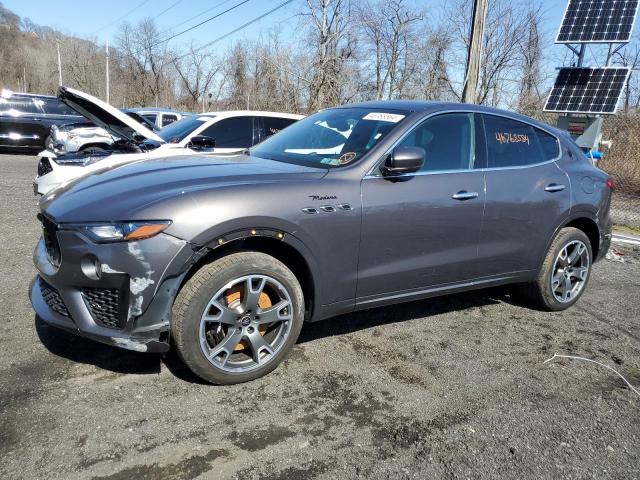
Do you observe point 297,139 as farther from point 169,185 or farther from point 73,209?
point 73,209

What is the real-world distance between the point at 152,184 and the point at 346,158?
4.20ft

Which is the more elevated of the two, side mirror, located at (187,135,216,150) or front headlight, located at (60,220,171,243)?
side mirror, located at (187,135,216,150)

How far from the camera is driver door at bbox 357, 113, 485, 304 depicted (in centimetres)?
341

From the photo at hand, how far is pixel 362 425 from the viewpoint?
2.78 metres

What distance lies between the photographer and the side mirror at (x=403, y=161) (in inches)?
132

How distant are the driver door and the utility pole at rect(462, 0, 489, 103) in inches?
229

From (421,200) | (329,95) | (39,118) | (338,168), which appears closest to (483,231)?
(421,200)

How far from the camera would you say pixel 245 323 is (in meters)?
3.05

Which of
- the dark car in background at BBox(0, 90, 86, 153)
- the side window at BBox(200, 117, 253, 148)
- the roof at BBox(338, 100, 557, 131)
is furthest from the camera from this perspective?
the dark car in background at BBox(0, 90, 86, 153)

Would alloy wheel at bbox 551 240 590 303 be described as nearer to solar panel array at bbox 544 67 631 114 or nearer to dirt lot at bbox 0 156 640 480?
dirt lot at bbox 0 156 640 480

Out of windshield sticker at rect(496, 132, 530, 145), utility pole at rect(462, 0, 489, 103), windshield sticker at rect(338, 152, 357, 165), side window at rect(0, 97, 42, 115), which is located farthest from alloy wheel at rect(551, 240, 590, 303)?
side window at rect(0, 97, 42, 115)

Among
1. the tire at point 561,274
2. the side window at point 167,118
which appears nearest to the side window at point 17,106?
the side window at point 167,118

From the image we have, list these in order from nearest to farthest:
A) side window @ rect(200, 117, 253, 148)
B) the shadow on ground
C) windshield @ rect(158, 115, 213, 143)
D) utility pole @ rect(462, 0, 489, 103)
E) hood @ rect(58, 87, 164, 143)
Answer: the shadow on ground < hood @ rect(58, 87, 164, 143) < windshield @ rect(158, 115, 213, 143) < side window @ rect(200, 117, 253, 148) < utility pole @ rect(462, 0, 489, 103)

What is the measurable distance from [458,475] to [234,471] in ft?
3.38
